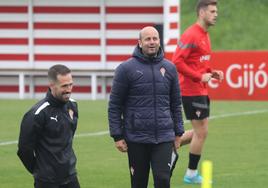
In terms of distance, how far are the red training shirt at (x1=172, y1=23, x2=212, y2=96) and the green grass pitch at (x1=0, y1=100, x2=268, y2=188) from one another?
115 cm

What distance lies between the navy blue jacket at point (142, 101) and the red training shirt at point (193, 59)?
8.86 feet

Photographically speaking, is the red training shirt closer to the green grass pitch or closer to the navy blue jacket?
the green grass pitch

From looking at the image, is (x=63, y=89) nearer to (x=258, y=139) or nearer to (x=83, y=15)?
(x=258, y=139)

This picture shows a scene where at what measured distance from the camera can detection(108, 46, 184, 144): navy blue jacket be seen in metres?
9.59

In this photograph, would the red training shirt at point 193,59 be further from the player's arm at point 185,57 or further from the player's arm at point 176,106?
the player's arm at point 176,106

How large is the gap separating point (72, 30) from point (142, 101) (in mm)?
18191

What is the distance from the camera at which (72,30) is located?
90.6ft

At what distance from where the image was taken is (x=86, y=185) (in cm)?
1241

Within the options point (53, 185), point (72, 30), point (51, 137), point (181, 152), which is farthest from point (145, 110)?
point (72, 30)

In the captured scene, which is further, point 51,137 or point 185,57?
point 185,57

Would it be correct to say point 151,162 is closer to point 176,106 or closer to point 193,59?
point 176,106

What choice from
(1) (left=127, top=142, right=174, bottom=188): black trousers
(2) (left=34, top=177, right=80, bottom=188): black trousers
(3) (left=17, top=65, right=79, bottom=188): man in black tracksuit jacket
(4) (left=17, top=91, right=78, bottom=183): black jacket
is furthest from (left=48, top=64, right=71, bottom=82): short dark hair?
(1) (left=127, top=142, right=174, bottom=188): black trousers

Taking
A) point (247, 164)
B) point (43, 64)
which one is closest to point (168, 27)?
point (43, 64)

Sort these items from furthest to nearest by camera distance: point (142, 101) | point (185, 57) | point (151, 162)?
point (185, 57) → point (151, 162) → point (142, 101)
